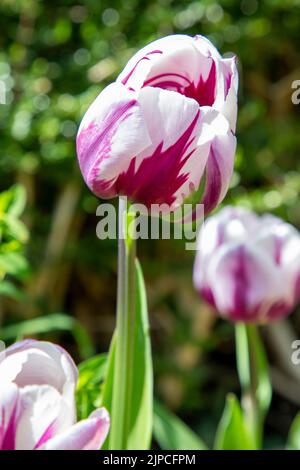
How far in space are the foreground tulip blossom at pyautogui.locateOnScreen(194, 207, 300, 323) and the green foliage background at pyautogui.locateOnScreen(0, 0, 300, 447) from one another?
1.19 feet

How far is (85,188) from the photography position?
155 cm

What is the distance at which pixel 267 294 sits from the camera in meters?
0.85

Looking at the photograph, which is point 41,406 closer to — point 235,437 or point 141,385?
point 141,385

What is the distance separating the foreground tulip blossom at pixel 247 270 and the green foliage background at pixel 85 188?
363mm

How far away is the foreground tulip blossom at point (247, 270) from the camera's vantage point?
32.9 inches

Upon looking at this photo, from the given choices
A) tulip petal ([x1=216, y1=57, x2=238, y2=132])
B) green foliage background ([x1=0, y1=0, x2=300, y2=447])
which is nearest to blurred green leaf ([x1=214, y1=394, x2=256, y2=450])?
tulip petal ([x1=216, y1=57, x2=238, y2=132])

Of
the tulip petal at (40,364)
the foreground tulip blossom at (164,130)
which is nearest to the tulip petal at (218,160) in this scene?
the foreground tulip blossom at (164,130)

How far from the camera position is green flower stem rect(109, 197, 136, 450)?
41 cm

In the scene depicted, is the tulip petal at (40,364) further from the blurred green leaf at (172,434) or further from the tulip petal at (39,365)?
the blurred green leaf at (172,434)

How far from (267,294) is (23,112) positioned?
0.65 meters

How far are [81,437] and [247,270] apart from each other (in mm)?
563

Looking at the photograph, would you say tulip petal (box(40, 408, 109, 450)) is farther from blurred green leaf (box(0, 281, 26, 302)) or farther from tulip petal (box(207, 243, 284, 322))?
tulip petal (box(207, 243, 284, 322))

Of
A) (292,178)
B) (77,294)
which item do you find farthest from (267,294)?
(77,294)

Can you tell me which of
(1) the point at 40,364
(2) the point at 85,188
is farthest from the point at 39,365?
(2) the point at 85,188
